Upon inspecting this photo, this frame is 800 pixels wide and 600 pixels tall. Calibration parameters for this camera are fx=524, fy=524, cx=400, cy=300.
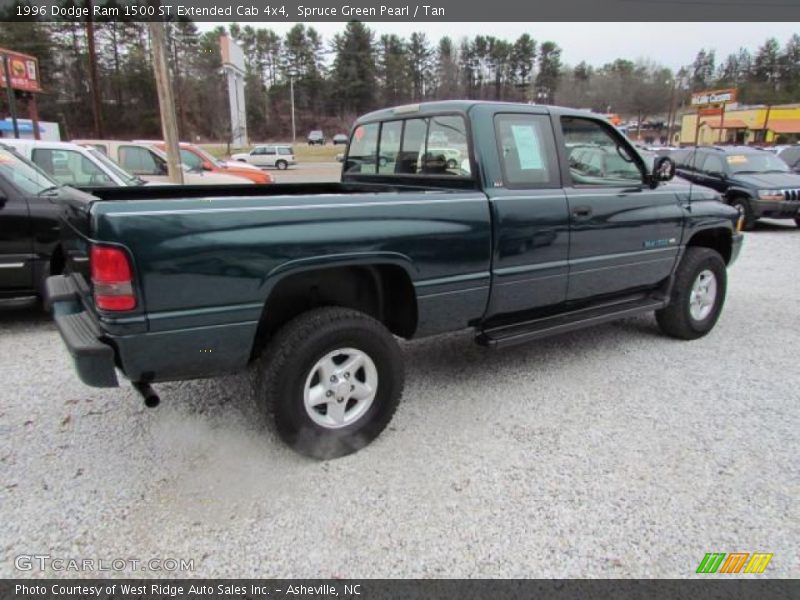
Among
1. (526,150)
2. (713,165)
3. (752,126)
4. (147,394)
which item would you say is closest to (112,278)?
(147,394)

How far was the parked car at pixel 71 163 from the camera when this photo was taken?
21.7 feet

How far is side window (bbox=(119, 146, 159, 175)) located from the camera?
10.7 meters

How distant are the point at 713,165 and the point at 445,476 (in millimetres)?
12189

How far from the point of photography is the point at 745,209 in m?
11.0

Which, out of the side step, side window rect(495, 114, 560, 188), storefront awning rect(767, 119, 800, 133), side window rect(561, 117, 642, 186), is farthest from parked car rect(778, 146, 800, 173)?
storefront awning rect(767, 119, 800, 133)

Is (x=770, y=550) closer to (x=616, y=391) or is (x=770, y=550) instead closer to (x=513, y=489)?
(x=513, y=489)

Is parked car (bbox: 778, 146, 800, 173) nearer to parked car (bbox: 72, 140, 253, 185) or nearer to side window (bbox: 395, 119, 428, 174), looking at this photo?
parked car (bbox: 72, 140, 253, 185)

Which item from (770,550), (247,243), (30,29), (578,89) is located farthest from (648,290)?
(578,89)

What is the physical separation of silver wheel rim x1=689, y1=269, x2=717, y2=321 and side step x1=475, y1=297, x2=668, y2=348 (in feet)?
1.52

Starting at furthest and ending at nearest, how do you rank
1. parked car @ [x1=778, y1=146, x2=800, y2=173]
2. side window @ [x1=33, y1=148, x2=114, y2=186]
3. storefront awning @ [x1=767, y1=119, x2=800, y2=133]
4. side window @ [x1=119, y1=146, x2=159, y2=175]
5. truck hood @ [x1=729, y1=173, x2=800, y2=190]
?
storefront awning @ [x1=767, y1=119, x2=800, y2=133] → parked car @ [x1=778, y1=146, x2=800, y2=173] → truck hood @ [x1=729, y1=173, x2=800, y2=190] → side window @ [x1=119, y1=146, x2=159, y2=175] → side window @ [x1=33, y1=148, x2=114, y2=186]

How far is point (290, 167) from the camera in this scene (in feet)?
117

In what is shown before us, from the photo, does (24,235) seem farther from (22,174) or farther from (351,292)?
(351,292)

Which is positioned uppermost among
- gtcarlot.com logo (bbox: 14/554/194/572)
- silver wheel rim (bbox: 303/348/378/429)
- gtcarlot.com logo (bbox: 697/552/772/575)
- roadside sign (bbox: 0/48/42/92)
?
roadside sign (bbox: 0/48/42/92)

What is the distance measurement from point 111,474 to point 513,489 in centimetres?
211
